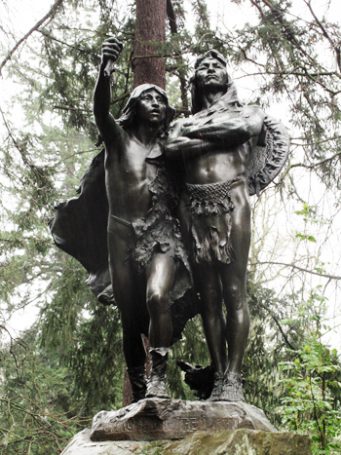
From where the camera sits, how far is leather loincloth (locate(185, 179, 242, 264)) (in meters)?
4.36

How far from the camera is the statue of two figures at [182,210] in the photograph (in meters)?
4.34

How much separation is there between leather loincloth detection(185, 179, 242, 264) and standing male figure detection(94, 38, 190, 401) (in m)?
0.17

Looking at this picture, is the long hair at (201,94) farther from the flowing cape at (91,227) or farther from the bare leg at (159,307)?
the bare leg at (159,307)

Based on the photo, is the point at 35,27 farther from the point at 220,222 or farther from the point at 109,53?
the point at 220,222

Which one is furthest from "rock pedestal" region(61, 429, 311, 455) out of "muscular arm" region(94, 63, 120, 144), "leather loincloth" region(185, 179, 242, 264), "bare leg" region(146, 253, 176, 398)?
"muscular arm" region(94, 63, 120, 144)

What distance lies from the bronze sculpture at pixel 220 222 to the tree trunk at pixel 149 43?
3.99m

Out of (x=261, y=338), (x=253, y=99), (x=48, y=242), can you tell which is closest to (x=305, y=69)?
(x=253, y=99)

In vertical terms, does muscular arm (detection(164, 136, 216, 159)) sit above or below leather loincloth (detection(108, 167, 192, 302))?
above

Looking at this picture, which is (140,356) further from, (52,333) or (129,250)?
(52,333)

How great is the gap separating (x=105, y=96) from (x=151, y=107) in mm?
401

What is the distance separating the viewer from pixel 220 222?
438 cm

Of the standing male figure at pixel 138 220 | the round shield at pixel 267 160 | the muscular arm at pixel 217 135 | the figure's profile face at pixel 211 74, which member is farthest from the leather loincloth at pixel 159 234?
the figure's profile face at pixel 211 74

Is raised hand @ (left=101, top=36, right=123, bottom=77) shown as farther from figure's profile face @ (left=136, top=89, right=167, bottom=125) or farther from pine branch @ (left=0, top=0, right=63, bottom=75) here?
pine branch @ (left=0, top=0, right=63, bottom=75)

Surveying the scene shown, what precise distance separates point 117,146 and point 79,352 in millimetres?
5167
